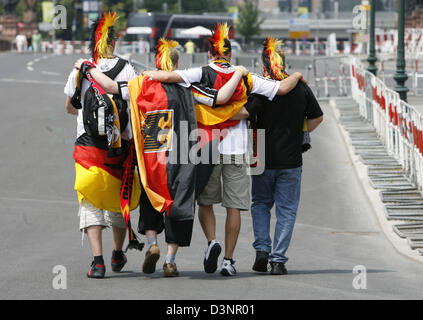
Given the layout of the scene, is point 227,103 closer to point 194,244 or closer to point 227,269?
point 227,269

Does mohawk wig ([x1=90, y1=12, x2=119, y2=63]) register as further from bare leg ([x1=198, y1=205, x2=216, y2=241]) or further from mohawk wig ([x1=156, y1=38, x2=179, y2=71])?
bare leg ([x1=198, y1=205, x2=216, y2=241])

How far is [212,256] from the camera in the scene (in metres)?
7.45

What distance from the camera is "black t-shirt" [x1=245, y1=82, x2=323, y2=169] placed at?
24.9 feet

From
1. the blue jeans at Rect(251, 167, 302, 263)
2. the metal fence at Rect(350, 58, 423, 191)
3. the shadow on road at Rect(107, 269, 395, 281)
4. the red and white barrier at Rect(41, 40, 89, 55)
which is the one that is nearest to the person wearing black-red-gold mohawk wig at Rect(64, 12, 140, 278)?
the shadow on road at Rect(107, 269, 395, 281)

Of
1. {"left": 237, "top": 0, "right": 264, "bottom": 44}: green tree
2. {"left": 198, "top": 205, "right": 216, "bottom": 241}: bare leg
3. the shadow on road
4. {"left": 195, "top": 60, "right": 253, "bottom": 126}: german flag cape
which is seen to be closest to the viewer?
{"left": 195, "top": 60, "right": 253, "bottom": 126}: german flag cape

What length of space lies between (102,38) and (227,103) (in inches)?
43.9

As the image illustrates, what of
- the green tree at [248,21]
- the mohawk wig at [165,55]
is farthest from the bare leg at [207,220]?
the green tree at [248,21]

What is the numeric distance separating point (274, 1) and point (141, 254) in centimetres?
17260

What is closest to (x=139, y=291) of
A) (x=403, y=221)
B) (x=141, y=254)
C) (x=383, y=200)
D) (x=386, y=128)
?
(x=141, y=254)

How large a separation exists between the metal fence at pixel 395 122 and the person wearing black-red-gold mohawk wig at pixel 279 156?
4.84m

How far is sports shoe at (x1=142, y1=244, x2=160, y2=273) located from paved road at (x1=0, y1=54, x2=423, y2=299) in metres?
0.08

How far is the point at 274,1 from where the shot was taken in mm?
178625

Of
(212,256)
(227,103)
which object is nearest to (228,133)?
(227,103)

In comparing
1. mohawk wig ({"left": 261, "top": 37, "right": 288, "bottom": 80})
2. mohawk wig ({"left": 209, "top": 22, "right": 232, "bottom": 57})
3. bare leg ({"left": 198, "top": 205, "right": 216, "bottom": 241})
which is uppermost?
mohawk wig ({"left": 209, "top": 22, "right": 232, "bottom": 57})
